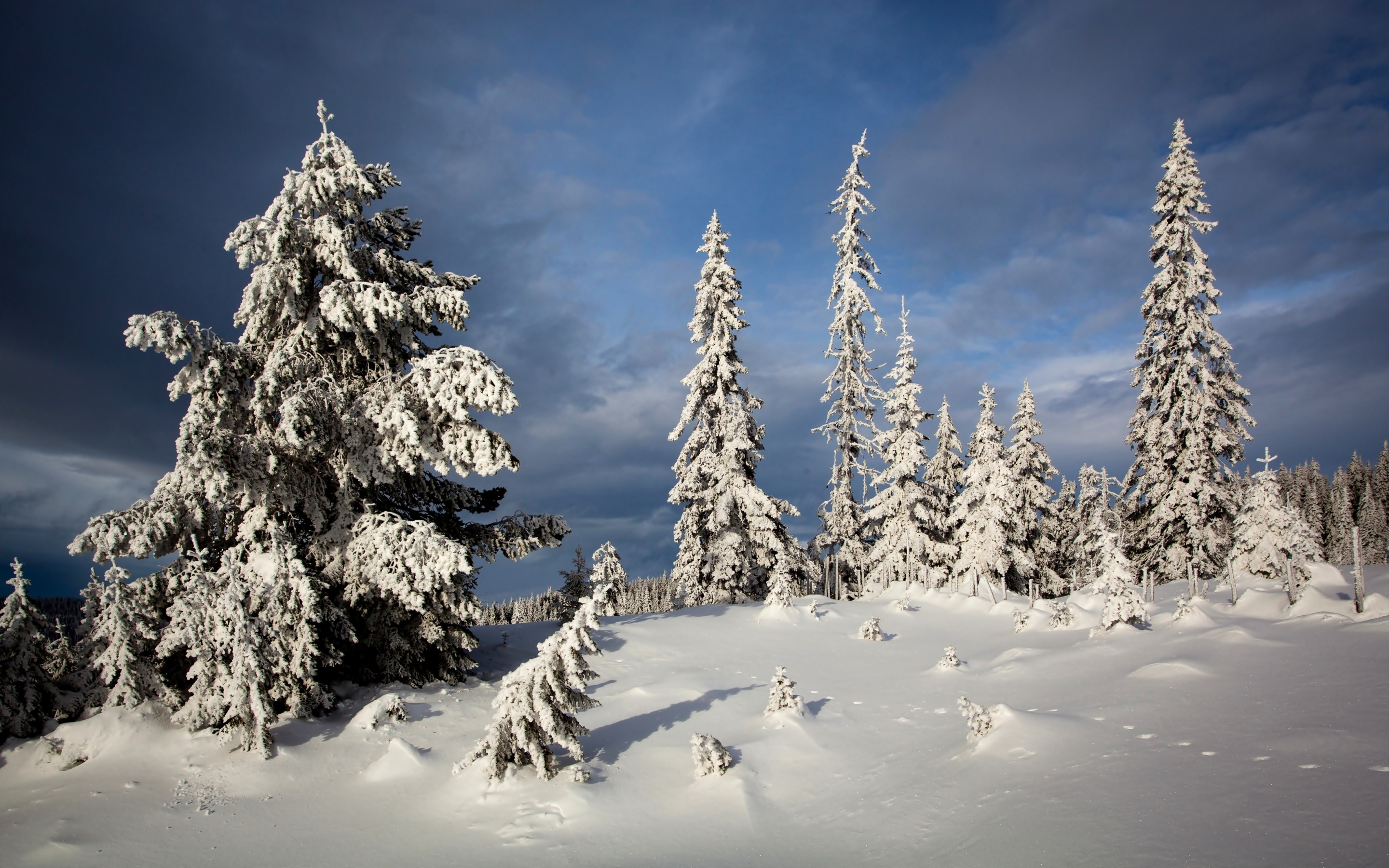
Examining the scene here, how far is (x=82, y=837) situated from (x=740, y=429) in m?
19.9

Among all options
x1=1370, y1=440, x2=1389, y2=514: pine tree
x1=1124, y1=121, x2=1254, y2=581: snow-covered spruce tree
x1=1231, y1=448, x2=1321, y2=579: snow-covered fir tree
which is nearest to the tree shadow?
x1=1231, y1=448, x2=1321, y2=579: snow-covered fir tree

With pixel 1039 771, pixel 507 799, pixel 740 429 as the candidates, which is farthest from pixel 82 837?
pixel 740 429

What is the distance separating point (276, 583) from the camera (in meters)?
10.4

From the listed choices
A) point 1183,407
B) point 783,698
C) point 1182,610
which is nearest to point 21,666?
point 783,698

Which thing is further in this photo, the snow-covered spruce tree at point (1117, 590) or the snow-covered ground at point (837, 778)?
the snow-covered spruce tree at point (1117, 590)

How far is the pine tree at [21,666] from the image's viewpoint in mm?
9633

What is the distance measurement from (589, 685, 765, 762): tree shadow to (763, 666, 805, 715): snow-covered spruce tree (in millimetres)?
1441

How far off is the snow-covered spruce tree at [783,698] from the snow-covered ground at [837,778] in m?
0.22

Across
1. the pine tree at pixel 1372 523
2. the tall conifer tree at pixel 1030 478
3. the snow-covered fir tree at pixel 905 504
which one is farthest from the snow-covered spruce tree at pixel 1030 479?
the pine tree at pixel 1372 523

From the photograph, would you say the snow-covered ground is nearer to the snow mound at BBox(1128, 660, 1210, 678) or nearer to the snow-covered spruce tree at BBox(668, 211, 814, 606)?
the snow mound at BBox(1128, 660, 1210, 678)

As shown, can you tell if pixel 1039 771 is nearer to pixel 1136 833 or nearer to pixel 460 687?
pixel 1136 833

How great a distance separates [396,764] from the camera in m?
9.48

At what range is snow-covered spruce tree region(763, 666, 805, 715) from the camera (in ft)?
36.5

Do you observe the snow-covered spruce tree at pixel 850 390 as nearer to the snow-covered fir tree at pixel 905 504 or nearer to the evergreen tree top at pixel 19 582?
the snow-covered fir tree at pixel 905 504
